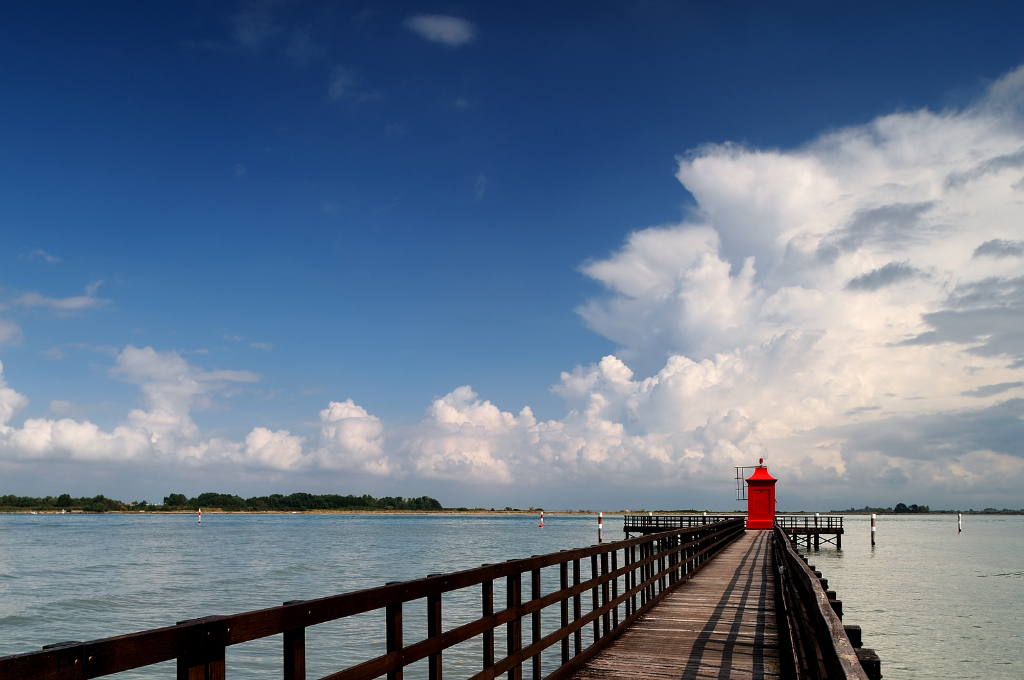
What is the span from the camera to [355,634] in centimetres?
1895

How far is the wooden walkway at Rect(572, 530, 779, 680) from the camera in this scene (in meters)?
8.09

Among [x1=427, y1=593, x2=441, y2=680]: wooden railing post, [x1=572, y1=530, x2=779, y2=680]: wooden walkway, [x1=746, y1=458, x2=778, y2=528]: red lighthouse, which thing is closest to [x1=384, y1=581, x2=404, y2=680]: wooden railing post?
[x1=427, y1=593, x2=441, y2=680]: wooden railing post

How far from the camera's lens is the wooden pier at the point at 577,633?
104 inches

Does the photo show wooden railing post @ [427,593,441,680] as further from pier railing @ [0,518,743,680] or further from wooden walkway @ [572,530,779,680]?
wooden walkway @ [572,530,779,680]

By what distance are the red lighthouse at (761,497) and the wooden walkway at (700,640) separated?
35.6m

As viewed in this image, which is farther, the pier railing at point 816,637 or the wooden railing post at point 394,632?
the wooden railing post at point 394,632

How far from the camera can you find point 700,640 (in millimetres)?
9750

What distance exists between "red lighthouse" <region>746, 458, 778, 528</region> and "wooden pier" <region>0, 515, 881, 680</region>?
105ft

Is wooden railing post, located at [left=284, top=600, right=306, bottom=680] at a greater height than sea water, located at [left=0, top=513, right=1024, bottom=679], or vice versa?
wooden railing post, located at [left=284, top=600, right=306, bottom=680]

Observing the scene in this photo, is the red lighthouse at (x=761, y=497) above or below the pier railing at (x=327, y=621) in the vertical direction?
below

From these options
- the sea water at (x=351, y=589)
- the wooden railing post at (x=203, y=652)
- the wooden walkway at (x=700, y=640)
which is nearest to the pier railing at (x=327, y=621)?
the wooden railing post at (x=203, y=652)

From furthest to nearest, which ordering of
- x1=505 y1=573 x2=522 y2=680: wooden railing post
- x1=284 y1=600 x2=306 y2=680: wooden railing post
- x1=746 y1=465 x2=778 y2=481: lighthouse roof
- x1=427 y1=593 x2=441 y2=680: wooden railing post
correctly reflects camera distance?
x1=746 y1=465 x2=778 y2=481: lighthouse roof
x1=505 y1=573 x2=522 y2=680: wooden railing post
x1=427 y1=593 x2=441 y2=680: wooden railing post
x1=284 y1=600 x2=306 y2=680: wooden railing post

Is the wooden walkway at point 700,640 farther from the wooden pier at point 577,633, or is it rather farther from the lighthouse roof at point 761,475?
the lighthouse roof at point 761,475

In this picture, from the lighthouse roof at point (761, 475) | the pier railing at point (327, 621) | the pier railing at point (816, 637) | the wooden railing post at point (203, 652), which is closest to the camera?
the pier railing at point (327, 621)
